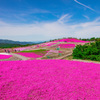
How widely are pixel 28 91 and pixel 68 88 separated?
261cm

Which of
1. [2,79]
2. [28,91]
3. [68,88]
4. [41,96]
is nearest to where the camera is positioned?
[41,96]

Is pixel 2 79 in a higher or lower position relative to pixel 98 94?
higher

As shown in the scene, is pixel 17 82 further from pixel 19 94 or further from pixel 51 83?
pixel 51 83

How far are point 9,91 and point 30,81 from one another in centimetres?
164

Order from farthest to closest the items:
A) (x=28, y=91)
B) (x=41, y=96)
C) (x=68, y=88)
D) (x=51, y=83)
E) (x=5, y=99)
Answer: (x=51, y=83) < (x=68, y=88) < (x=28, y=91) < (x=41, y=96) < (x=5, y=99)

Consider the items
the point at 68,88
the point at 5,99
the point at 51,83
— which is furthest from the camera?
the point at 51,83

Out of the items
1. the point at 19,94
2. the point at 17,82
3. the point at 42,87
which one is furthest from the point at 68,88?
the point at 17,82

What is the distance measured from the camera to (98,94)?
211 inches

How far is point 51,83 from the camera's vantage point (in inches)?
255

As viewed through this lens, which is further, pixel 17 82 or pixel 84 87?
pixel 17 82

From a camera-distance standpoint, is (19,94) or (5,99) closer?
(5,99)

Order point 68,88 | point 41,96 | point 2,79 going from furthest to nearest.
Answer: point 2,79
point 68,88
point 41,96

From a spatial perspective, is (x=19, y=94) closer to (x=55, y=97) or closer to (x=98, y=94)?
(x=55, y=97)

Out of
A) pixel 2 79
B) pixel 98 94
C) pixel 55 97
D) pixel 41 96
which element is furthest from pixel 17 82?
pixel 98 94
